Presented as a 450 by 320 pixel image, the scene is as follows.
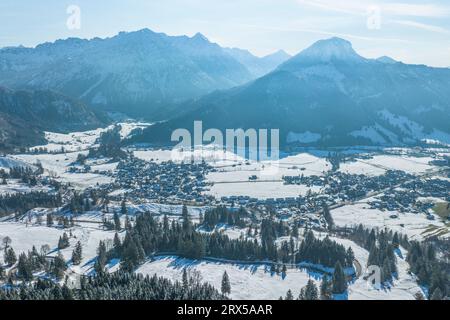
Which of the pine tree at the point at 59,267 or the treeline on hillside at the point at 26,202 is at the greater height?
the treeline on hillside at the point at 26,202

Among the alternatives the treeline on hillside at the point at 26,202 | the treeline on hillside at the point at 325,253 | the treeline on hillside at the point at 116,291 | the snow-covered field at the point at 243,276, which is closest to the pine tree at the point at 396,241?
the treeline on hillside at the point at 325,253

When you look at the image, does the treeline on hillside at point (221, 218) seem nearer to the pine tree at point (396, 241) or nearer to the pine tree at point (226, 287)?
the pine tree at point (396, 241)

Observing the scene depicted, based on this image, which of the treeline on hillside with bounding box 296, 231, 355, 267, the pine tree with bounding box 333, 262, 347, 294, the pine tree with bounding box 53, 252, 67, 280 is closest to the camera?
the pine tree with bounding box 333, 262, 347, 294

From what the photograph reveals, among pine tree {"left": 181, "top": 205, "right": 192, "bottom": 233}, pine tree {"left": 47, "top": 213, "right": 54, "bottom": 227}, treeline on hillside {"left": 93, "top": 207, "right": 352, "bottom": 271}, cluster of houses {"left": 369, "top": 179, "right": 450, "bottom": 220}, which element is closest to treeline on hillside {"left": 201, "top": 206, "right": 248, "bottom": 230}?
pine tree {"left": 181, "top": 205, "right": 192, "bottom": 233}

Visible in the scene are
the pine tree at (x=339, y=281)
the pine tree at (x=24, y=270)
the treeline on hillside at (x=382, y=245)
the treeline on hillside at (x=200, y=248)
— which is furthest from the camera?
the treeline on hillside at (x=200, y=248)

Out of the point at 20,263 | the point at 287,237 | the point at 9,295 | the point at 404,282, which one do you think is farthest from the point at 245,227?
the point at 9,295

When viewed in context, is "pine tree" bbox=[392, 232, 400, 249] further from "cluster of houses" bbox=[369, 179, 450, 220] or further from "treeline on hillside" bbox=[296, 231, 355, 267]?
"cluster of houses" bbox=[369, 179, 450, 220]

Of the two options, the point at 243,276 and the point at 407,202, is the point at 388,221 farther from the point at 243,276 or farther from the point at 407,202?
the point at 243,276
